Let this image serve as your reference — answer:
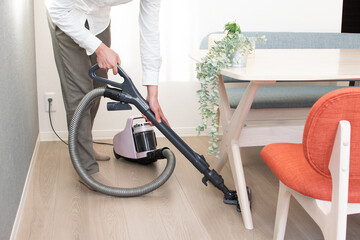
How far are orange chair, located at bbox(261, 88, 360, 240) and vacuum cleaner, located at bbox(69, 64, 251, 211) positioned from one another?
25.6 inches

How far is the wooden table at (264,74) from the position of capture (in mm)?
1642

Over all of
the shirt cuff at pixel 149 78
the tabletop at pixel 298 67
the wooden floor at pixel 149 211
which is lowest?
the wooden floor at pixel 149 211

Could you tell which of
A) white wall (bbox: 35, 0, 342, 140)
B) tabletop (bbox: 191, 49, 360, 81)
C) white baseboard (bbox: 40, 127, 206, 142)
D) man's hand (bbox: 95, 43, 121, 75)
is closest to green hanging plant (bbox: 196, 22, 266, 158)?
tabletop (bbox: 191, 49, 360, 81)

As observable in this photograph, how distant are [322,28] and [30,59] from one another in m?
2.17

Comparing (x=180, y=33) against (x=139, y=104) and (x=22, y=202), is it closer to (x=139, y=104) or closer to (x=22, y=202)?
(x=139, y=104)

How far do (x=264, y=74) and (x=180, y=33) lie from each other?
5.82 ft

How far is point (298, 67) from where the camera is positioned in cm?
185

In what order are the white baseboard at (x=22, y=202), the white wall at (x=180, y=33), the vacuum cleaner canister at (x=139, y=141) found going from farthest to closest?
the white wall at (x=180, y=33)
the vacuum cleaner canister at (x=139, y=141)
the white baseboard at (x=22, y=202)

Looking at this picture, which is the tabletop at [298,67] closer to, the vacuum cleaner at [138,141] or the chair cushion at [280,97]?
the chair cushion at [280,97]

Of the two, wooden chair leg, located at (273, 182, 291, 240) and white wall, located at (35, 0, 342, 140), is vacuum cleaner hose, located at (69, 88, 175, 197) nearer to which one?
wooden chair leg, located at (273, 182, 291, 240)

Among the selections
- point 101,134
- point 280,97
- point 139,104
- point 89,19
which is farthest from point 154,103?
point 101,134

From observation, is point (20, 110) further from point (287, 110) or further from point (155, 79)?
point (287, 110)

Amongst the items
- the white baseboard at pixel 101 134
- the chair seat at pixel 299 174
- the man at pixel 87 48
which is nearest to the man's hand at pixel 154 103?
the man at pixel 87 48

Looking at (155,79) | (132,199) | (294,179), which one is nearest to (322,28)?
(155,79)
